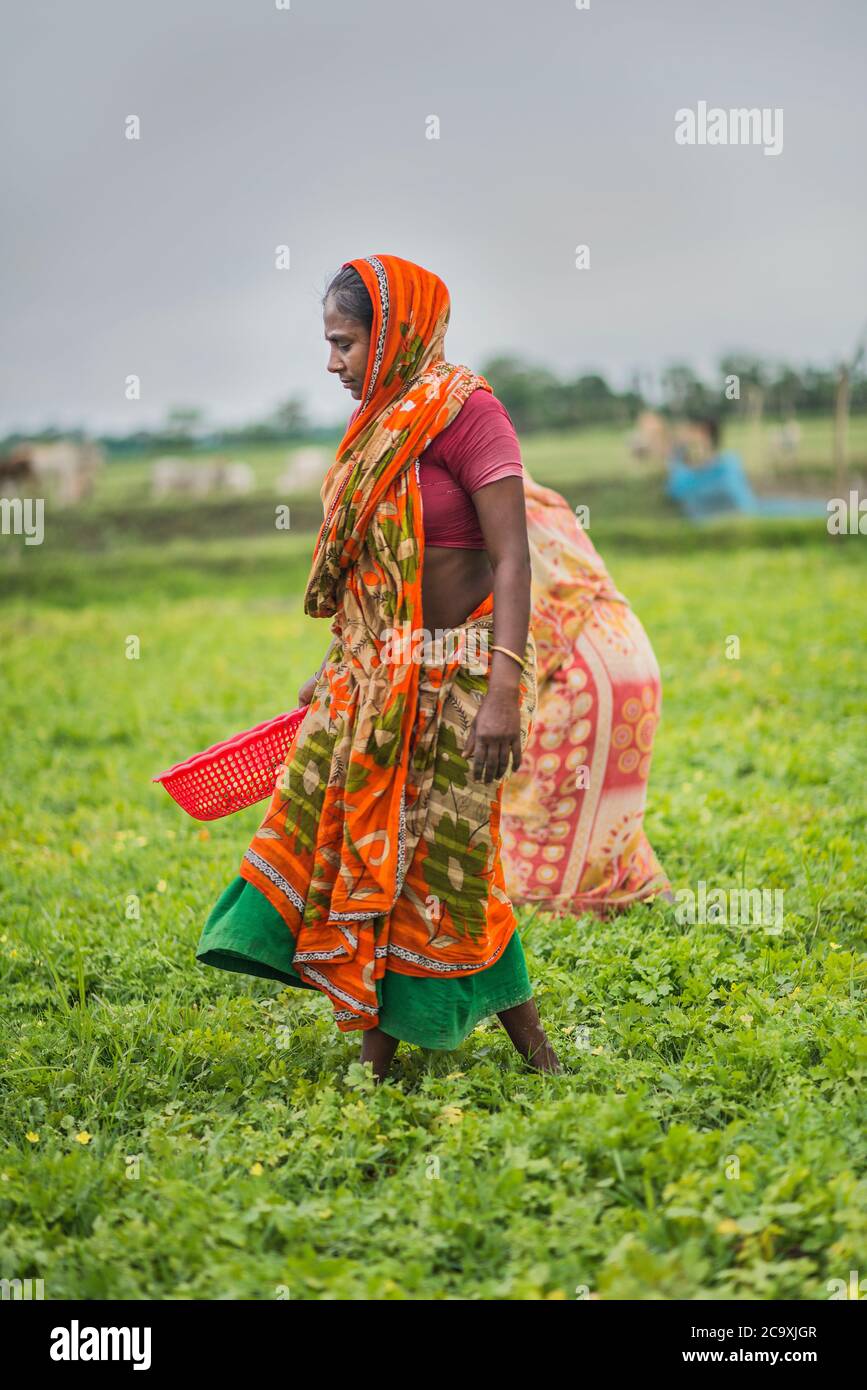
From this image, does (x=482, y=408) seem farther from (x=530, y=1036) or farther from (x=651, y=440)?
(x=651, y=440)

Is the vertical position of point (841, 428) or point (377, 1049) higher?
point (841, 428)

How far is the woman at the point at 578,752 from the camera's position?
4.51 metres

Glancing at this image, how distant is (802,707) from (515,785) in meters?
3.17

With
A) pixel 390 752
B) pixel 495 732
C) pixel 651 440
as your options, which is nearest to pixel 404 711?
pixel 390 752

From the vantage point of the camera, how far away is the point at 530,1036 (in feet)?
11.2

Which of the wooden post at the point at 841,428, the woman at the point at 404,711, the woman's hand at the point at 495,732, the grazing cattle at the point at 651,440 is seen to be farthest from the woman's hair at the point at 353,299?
the grazing cattle at the point at 651,440

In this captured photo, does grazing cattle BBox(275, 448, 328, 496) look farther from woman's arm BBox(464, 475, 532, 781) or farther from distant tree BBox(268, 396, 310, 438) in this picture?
woman's arm BBox(464, 475, 532, 781)

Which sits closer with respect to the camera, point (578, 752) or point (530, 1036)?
point (530, 1036)

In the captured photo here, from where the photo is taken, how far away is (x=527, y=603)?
10.2ft

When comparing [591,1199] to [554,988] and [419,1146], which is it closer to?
[419,1146]

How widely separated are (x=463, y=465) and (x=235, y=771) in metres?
1.08

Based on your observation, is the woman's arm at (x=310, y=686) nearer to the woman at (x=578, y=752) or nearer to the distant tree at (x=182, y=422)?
the woman at (x=578, y=752)

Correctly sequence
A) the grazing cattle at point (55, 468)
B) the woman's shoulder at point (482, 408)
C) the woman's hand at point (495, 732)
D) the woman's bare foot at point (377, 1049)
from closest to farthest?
the woman's hand at point (495, 732), the woman's shoulder at point (482, 408), the woman's bare foot at point (377, 1049), the grazing cattle at point (55, 468)
